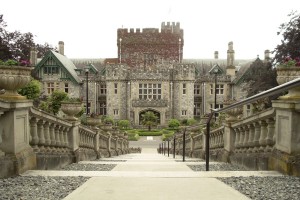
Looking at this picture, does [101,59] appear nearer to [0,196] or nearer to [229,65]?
[229,65]

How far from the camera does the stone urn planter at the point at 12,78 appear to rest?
19.6 ft

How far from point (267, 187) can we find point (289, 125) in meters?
1.27

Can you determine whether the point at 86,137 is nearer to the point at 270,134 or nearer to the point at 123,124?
the point at 270,134

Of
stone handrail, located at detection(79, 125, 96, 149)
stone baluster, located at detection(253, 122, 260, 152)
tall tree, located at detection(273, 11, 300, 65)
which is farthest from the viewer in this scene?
tall tree, located at detection(273, 11, 300, 65)

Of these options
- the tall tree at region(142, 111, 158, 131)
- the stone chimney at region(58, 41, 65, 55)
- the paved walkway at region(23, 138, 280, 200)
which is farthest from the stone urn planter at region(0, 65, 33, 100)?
the stone chimney at region(58, 41, 65, 55)

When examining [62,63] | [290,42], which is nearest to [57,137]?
[290,42]

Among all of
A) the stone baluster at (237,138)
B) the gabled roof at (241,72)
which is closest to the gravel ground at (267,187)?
the stone baluster at (237,138)

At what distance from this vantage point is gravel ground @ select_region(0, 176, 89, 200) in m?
4.35

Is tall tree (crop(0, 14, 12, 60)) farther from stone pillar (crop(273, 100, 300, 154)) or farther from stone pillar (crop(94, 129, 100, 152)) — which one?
stone pillar (crop(273, 100, 300, 154))

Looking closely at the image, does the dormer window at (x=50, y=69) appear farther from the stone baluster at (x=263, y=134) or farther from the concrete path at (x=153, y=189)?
the concrete path at (x=153, y=189)

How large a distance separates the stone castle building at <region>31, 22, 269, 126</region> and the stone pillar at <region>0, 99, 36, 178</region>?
157 ft

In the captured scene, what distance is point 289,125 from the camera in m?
5.75

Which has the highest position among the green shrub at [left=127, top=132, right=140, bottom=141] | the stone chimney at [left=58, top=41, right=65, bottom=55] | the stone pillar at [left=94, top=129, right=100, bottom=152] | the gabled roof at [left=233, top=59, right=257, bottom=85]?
the stone chimney at [left=58, top=41, right=65, bottom=55]

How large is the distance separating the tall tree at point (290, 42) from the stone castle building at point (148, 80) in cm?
2902
